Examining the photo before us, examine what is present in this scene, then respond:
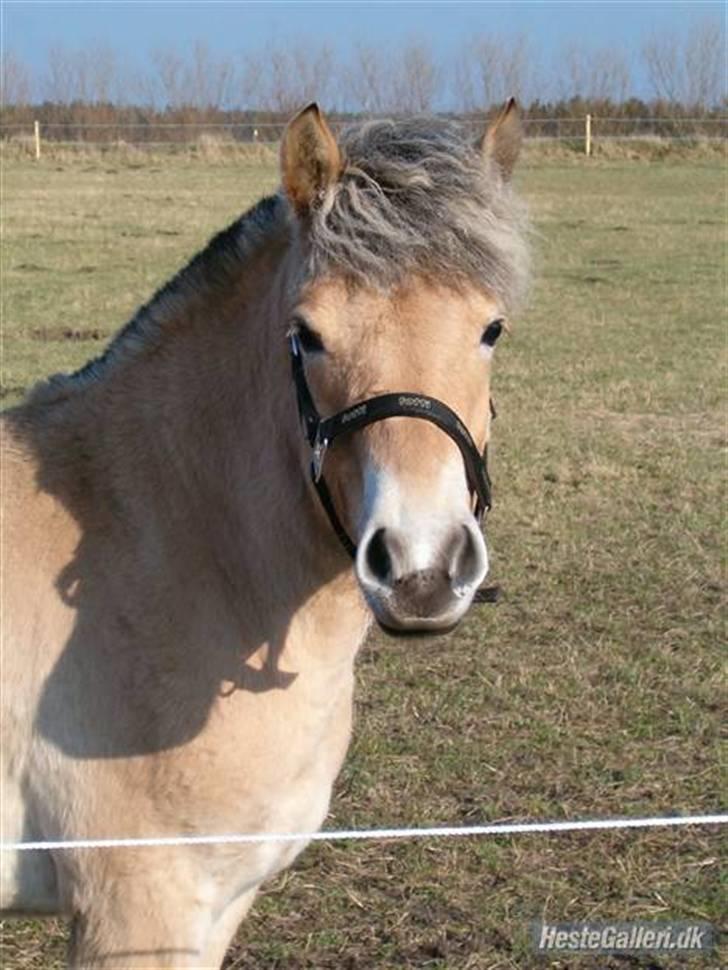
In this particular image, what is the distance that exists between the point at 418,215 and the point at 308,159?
8.7 inches

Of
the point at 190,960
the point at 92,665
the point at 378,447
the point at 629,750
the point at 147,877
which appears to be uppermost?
the point at 378,447

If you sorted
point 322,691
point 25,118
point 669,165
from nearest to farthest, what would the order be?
point 322,691
point 669,165
point 25,118

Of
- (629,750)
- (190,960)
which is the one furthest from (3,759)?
(629,750)

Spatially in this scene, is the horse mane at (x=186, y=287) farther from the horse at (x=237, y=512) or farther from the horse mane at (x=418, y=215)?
the horse mane at (x=418, y=215)

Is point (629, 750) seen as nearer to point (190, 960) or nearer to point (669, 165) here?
point (190, 960)

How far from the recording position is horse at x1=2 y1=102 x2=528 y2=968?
2.28 meters

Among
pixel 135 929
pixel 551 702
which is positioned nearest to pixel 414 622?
pixel 135 929

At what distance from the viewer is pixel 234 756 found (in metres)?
2.47

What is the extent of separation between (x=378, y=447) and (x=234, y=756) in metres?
0.69

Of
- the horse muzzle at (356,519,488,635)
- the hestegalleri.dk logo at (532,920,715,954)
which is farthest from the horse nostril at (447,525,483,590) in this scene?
the hestegalleri.dk logo at (532,920,715,954)

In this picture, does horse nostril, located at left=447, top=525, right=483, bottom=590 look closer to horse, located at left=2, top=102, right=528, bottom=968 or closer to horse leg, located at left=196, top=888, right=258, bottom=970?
horse, located at left=2, top=102, right=528, bottom=968

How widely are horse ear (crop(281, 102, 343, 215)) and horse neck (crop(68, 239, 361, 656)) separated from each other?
20 centimetres

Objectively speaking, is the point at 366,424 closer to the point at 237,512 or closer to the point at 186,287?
the point at 237,512

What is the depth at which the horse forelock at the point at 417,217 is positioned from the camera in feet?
7.54
